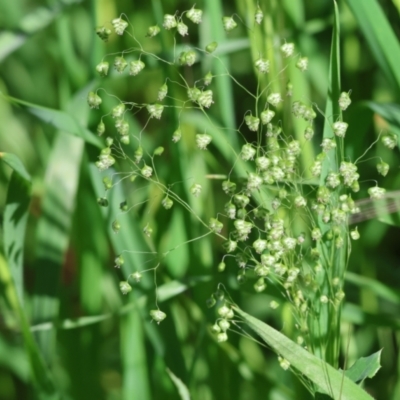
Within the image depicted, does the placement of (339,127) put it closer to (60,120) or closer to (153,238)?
(60,120)

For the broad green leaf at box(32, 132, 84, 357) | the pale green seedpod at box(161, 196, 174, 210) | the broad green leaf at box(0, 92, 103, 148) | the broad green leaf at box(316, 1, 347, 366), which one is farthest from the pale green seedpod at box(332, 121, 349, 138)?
the broad green leaf at box(32, 132, 84, 357)

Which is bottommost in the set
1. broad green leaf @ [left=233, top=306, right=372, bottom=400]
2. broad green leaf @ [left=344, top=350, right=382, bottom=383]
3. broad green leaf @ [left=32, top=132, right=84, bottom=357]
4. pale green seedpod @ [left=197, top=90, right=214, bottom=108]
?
broad green leaf @ [left=344, top=350, right=382, bottom=383]

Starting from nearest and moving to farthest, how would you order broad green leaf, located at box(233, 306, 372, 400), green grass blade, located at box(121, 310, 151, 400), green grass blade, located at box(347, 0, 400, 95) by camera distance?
1. broad green leaf, located at box(233, 306, 372, 400)
2. green grass blade, located at box(347, 0, 400, 95)
3. green grass blade, located at box(121, 310, 151, 400)

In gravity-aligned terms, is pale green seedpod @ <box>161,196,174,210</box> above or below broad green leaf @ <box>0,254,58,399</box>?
above

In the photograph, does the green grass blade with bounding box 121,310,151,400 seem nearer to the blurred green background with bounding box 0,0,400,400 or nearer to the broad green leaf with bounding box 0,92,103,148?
the blurred green background with bounding box 0,0,400,400

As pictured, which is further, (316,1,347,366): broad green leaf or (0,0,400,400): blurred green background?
(0,0,400,400): blurred green background

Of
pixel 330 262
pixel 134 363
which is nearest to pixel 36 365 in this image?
pixel 134 363

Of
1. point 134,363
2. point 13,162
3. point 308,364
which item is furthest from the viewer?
point 134,363

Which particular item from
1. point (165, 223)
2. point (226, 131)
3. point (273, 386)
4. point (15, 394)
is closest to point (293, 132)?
point (226, 131)
